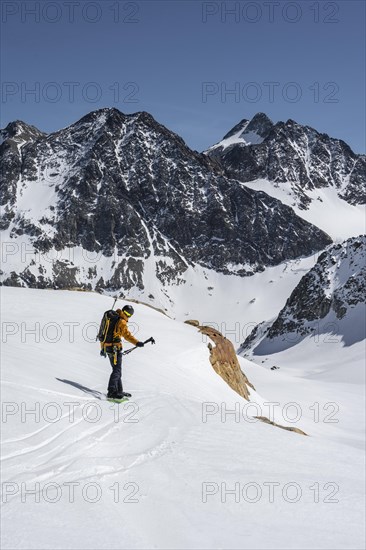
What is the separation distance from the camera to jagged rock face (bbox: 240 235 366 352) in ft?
362

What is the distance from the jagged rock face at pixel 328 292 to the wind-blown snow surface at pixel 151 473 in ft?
328

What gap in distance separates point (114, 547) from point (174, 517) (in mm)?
1197

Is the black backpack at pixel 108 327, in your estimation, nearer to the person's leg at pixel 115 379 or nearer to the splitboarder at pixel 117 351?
the splitboarder at pixel 117 351

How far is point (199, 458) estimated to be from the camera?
908 cm

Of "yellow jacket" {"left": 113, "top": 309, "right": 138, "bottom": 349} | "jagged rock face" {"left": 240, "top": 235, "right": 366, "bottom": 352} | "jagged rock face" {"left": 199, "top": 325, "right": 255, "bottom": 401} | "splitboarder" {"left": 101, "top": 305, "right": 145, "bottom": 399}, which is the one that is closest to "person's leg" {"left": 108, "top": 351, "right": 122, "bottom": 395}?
"splitboarder" {"left": 101, "top": 305, "right": 145, "bottom": 399}

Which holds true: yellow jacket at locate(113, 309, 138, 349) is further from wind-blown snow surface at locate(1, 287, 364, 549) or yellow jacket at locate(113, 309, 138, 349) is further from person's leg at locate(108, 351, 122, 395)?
wind-blown snow surface at locate(1, 287, 364, 549)

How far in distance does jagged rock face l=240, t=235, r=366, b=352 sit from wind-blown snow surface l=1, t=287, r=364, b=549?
100105 mm

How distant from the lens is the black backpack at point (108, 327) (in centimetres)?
1252

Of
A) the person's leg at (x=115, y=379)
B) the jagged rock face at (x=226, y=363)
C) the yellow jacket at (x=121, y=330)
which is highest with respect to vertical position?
the yellow jacket at (x=121, y=330)

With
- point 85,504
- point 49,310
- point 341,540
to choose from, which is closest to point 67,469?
point 85,504

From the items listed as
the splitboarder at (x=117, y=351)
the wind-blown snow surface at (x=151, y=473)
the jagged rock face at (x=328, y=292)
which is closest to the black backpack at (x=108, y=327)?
the splitboarder at (x=117, y=351)

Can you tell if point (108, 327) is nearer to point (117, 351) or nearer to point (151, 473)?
point (117, 351)

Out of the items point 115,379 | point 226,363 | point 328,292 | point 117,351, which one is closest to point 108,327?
point 117,351

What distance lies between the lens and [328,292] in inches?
4537
